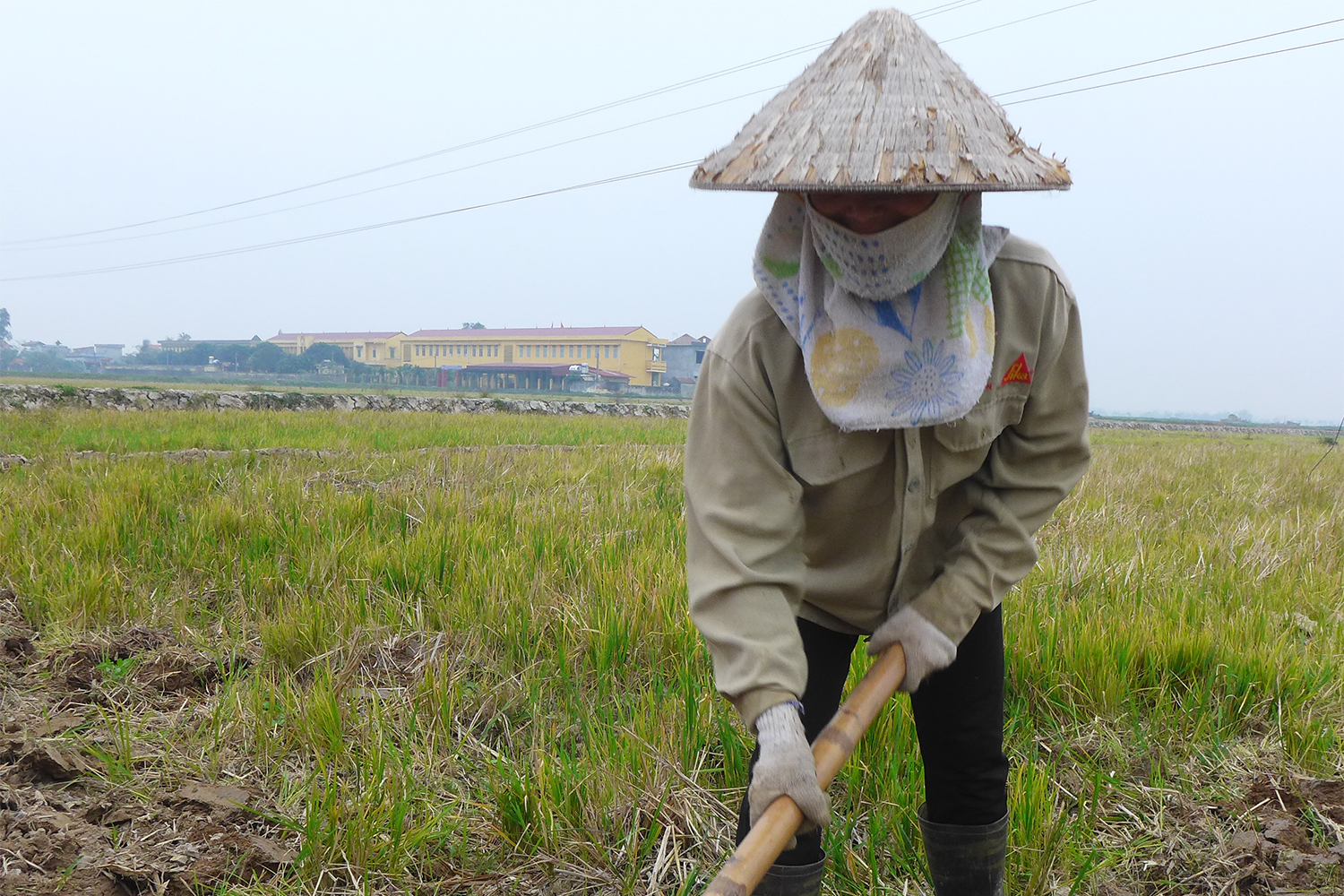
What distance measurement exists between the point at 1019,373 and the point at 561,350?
6054 cm

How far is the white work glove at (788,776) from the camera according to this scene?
1139mm

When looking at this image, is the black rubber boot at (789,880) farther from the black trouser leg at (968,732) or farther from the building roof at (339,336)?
the building roof at (339,336)

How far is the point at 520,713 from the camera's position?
224cm

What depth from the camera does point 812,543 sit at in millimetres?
1530

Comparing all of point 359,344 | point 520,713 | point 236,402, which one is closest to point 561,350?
point 359,344

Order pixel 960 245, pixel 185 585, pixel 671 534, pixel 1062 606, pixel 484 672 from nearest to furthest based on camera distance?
1. pixel 960 245
2. pixel 484 672
3. pixel 1062 606
4. pixel 185 585
5. pixel 671 534

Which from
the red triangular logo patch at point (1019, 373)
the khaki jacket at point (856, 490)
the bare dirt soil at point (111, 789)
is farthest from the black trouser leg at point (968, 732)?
the bare dirt soil at point (111, 789)

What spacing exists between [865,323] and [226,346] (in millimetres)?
75953

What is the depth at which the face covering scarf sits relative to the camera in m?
1.29

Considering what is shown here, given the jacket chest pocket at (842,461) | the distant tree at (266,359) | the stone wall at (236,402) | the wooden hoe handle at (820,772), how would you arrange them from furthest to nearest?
1. the distant tree at (266,359)
2. the stone wall at (236,402)
3. the jacket chest pocket at (842,461)
4. the wooden hoe handle at (820,772)

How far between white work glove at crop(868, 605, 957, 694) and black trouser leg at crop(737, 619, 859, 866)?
0.54 feet

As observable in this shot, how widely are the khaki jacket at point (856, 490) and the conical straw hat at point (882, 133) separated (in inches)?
10.9

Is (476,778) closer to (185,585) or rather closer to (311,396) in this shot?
(185,585)

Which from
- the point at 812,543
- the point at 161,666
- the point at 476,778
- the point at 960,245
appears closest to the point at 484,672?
the point at 476,778
